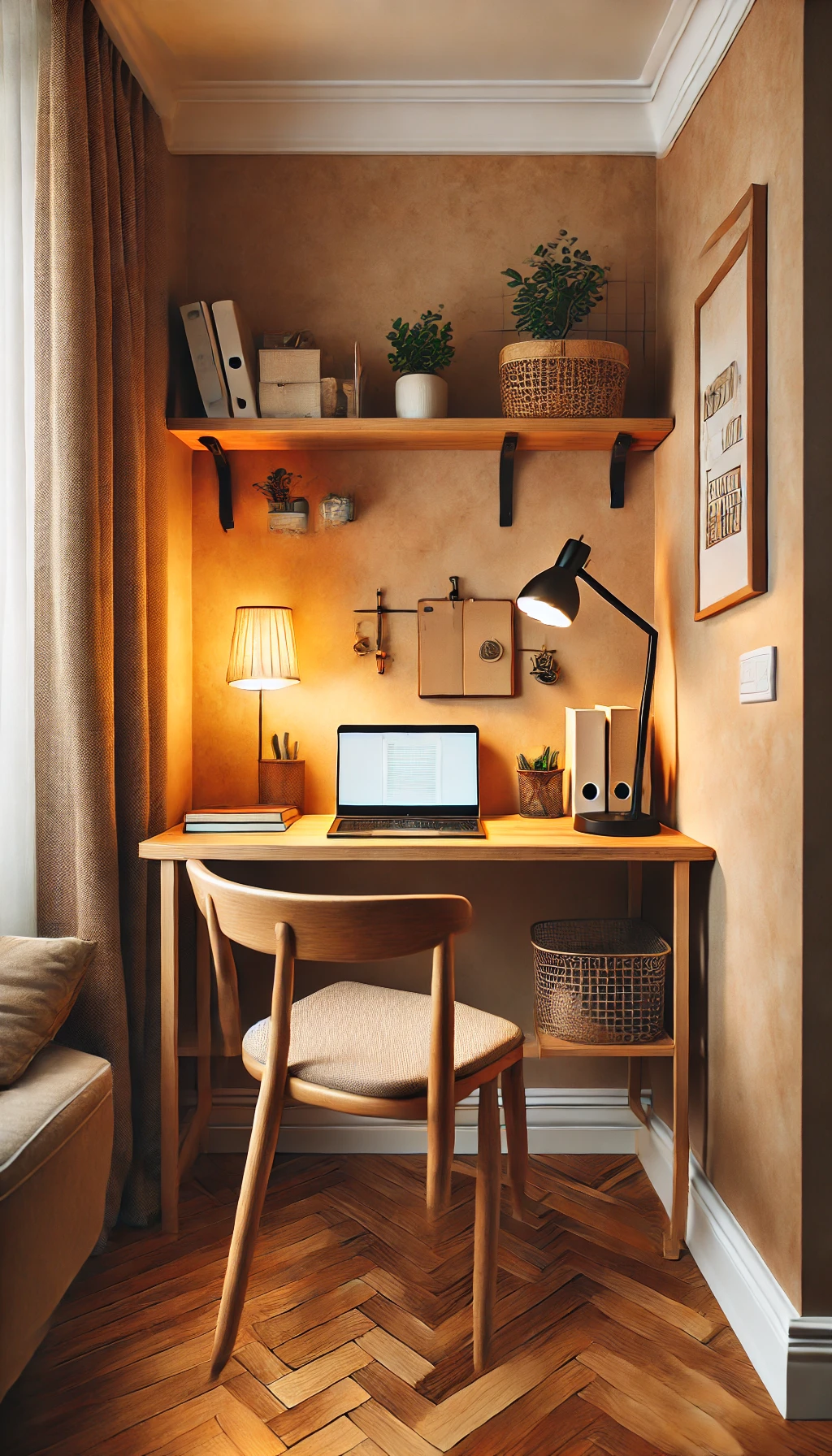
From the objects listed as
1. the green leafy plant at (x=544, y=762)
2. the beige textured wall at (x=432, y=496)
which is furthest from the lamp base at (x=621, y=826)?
the beige textured wall at (x=432, y=496)

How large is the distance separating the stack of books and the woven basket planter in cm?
108

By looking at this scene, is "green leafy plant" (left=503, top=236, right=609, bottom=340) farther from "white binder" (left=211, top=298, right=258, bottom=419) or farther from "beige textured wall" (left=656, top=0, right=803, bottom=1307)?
"white binder" (left=211, top=298, right=258, bottom=419)

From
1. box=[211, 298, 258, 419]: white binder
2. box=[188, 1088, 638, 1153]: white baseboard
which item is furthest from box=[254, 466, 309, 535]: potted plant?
box=[188, 1088, 638, 1153]: white baseboard

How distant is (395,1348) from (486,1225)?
0.27m

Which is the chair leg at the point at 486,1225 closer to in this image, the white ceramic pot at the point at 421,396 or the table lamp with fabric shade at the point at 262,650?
the table lamp with fabric shade at the point at 262,650

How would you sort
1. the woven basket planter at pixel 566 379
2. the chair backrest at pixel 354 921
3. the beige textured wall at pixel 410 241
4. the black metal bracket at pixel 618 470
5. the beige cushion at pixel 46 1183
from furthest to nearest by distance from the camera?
the beige textured wall at pixel 410 241
the black metal bracket at pixel 618 470
the woven basket planter at pixel 566 379
the chair backrest at pixel 354 921
the beige cushion at pixel 46 1183

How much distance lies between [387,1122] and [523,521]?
1534 millimetres

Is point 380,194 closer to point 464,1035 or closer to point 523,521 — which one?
point 523,521

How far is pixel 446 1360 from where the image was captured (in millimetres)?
1513

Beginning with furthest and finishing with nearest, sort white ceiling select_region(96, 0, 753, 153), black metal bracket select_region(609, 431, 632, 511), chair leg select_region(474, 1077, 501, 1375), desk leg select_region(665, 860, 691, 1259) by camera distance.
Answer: black metal bracket select_region(609, 431, 632, 511) < white ceiling select_region(96, 0, 753, 153) < desk leg select_region(665, 860, 691, 1259) < chair leg select_region(474, 1077, 501, 1375)

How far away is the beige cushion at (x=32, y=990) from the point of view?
4.56 feet

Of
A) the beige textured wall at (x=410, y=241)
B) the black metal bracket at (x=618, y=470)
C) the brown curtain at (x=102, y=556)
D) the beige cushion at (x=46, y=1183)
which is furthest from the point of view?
the beige textured wall at (x=410, y=241)

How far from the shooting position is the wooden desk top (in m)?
1.82

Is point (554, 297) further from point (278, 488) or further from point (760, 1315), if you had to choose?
point (760, 1315)
